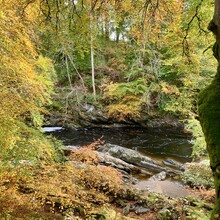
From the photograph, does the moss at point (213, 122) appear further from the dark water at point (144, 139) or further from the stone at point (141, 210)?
the dark water at point (144, 139)

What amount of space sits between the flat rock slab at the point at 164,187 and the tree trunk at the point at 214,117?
22.0 feet

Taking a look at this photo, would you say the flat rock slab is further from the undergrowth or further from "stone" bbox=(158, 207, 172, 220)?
"stone" bbox=(158, 207, 172, 220)

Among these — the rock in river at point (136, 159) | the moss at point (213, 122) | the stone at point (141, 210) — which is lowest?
the rock in river at point (136, 159)

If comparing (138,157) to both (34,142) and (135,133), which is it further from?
(34,142)

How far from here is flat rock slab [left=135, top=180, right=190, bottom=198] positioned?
8.24 meters

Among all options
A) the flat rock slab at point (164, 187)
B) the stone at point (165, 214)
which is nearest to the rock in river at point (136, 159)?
the flat rock slab at point (164, 187)

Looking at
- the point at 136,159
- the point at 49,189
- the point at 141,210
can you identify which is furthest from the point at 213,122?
the point at 136,159

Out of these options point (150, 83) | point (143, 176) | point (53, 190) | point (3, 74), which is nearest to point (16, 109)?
point (3, 74)

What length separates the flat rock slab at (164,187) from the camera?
8.24 metres

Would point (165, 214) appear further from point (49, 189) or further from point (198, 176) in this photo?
point (198, 176)

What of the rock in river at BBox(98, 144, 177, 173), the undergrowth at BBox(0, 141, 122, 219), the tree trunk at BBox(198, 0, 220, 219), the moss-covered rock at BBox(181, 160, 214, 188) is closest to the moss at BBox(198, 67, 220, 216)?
the tree trunk at BBox(198, 0, 220, 219)

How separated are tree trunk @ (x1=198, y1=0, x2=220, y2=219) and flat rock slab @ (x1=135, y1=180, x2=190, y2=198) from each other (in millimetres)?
6705

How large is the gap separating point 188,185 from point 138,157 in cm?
277

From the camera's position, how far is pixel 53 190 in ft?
15.9
